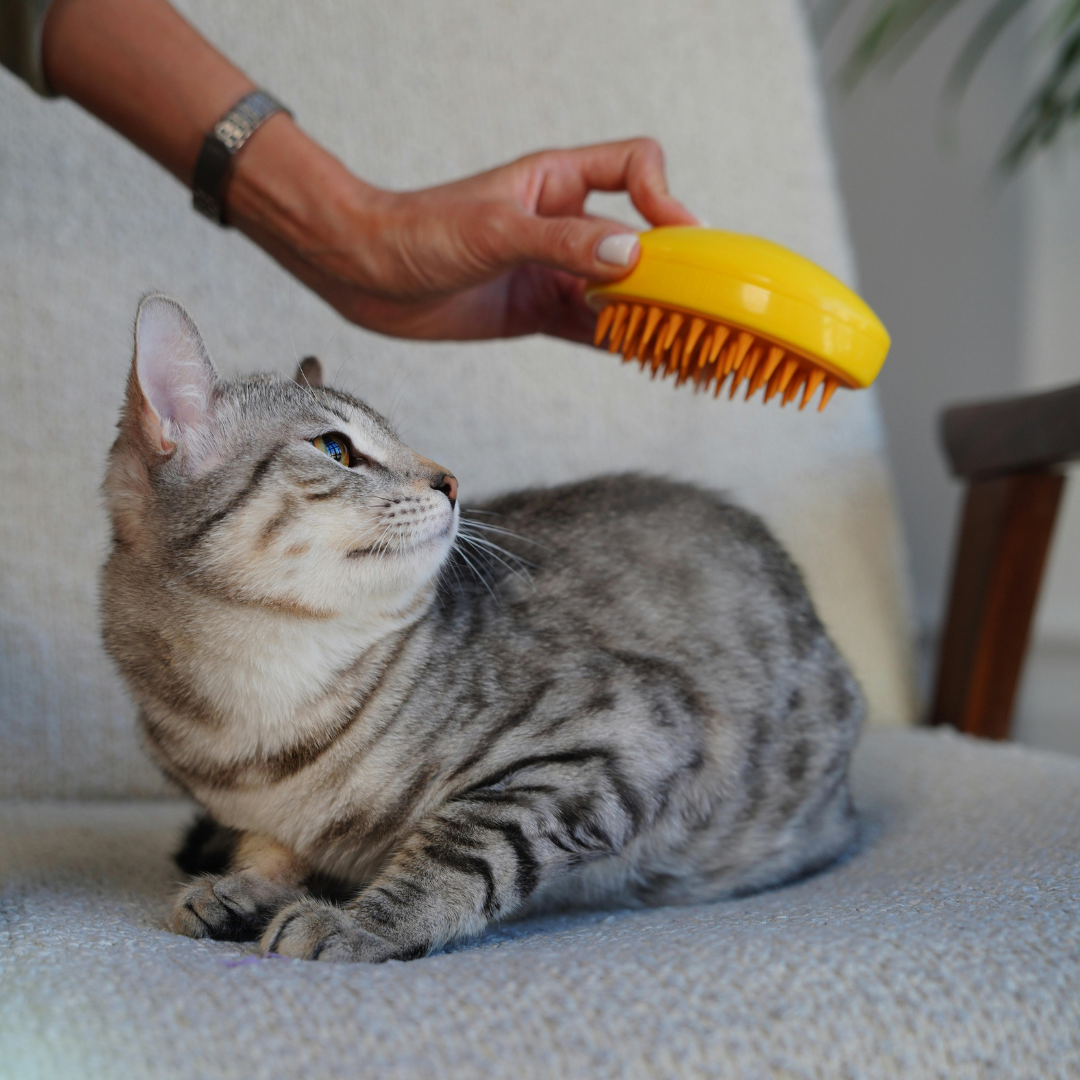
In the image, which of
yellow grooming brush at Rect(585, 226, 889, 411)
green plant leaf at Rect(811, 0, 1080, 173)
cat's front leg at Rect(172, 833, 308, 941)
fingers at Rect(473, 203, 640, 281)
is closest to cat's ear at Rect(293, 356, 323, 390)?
fingers at Rect(473, 203, 640, 281)

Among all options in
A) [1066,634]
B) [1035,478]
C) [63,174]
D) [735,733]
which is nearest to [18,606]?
[63,174]

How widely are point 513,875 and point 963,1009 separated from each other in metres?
0.31

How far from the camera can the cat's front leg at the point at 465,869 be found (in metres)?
0.64

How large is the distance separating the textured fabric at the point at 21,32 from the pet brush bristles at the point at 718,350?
69 cm

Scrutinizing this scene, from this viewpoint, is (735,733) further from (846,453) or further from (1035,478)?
(846,453)

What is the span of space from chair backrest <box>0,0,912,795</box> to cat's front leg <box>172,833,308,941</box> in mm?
506

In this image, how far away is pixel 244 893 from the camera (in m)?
0.75

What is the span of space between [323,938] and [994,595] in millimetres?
1102

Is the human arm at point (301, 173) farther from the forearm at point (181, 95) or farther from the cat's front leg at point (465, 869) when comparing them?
the cat's front leg at point (465, 869)

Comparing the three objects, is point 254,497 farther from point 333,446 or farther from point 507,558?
point 507,558

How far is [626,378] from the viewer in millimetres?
1589

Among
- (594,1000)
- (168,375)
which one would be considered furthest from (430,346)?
(594,1000)

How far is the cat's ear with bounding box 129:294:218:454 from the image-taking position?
0.72m

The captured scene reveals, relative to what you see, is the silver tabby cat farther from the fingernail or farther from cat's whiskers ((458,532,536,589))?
the fingernail
